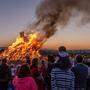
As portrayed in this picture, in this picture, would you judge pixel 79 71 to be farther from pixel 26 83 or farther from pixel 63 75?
pixel 26 83

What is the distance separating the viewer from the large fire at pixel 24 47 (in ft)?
131

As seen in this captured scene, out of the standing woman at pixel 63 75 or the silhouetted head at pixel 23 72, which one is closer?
the silhouetted head at pixel 23 72

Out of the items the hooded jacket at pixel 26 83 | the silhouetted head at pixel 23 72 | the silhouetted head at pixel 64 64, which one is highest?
the silhouetted head at pixel 64 64

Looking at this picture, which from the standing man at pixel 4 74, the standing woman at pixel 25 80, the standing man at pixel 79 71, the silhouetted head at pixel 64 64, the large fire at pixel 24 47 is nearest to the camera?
the standing woman at pixel 25 80

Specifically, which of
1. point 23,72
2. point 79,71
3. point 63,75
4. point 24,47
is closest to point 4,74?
point 79,71

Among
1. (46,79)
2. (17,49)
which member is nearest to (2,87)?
(46,79)

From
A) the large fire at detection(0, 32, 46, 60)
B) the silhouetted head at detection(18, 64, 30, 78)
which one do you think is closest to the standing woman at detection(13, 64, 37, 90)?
the silhouetted head at detection(18, 64, 30, 78)

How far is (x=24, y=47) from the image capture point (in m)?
42.0

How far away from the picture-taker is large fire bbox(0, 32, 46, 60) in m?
40.0

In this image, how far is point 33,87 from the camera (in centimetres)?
947

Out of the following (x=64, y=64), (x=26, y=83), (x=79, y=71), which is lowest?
(x=26, y=83)

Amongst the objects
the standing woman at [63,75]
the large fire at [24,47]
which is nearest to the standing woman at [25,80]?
the standing woman at [63,75]

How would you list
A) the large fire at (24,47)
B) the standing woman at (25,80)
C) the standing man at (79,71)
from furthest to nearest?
the large fire at (24,47) < the standing man at (79,71) < the standing woman at (25,80)

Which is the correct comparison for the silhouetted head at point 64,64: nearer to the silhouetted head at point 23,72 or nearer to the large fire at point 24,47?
the silhouetted head at point 23,72
